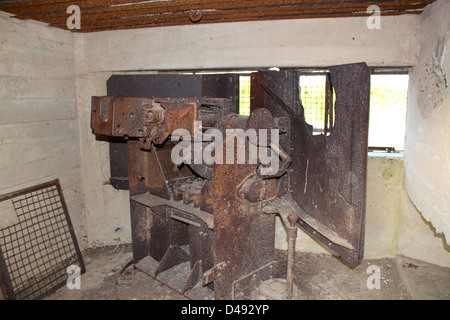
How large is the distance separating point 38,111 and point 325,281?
11.0 ft

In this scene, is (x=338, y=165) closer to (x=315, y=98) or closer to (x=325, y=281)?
(x=325, y=281)

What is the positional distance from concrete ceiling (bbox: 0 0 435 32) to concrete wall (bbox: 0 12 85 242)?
0.23m

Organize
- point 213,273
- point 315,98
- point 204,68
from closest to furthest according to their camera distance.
A: point 213,273, point 204,68, point 315,98

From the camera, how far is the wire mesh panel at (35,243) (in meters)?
3.00

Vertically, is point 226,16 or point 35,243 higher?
point 226,16

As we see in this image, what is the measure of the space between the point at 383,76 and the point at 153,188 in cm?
285

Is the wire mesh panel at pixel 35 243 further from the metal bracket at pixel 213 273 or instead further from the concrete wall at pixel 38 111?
the metal bracket at pixel 213 273

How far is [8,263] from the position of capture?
2.99 metres

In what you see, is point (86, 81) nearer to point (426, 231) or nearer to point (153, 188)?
point (153, 188)

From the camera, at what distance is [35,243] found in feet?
10.8

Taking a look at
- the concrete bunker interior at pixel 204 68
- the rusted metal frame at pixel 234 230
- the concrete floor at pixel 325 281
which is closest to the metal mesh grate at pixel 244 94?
the concrete bunker interior at pixel 204 68

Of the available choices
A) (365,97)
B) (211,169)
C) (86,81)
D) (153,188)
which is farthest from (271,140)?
(86,81)

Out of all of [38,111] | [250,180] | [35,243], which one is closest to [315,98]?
[250,180]

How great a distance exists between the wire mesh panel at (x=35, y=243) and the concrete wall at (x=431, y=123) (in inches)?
132
